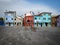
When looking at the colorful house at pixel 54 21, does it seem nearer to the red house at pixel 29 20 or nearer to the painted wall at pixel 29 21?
the painted wall at pixel 29 21

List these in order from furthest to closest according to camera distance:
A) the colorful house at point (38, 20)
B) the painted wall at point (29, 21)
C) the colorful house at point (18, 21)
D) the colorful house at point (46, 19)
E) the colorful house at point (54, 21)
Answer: the colorful house at point (18, 21), the colorful house at point (54, 21), the colorful house at point (46, 19), the painted wall at point (29, 21), the colorful house at point (38, 20)

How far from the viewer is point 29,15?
68500 mm

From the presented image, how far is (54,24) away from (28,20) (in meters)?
10.7

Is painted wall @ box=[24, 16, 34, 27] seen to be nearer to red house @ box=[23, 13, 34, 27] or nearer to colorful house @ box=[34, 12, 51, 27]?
red house @ box=[23, 13, 34, 27]

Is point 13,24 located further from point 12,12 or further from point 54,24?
point 54,24

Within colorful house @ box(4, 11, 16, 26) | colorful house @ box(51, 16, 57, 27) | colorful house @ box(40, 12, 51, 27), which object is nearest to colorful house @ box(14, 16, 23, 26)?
colorful house @ box(4, 11, 16, 26)

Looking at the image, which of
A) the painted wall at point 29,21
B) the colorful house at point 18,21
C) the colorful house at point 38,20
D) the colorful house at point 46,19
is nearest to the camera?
the colorful house at point 38,20

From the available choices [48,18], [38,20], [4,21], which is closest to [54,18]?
[48,18]

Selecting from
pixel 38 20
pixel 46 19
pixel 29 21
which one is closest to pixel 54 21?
pixel 46 19

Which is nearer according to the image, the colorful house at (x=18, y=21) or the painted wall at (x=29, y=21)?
the painted wall at (x=29, y=21)

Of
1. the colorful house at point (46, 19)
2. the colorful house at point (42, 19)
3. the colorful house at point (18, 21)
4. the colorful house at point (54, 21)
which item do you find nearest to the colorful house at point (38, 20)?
the colorful house at point (42, 19)

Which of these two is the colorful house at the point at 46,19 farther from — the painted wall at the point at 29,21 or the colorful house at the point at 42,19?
the painted wall at the point at 29,21

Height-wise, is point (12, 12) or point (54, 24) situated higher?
point (12, 12)

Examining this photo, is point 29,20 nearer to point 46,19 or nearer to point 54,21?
point 46,19
